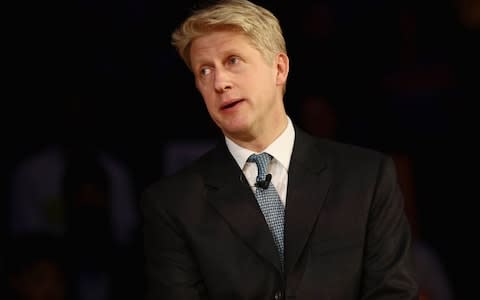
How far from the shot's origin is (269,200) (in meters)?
1.98

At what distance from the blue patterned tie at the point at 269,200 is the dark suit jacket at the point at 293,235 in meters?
0.03

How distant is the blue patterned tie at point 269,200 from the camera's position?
196cm

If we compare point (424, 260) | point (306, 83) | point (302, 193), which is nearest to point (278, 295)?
point (302, 193)

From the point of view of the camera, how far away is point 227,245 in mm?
1927

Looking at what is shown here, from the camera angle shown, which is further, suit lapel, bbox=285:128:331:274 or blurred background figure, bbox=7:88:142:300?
blurred background figure, bbox=7:88:142:300

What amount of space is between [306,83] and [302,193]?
5.67 ft

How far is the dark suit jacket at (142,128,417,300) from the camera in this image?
6.21 feet

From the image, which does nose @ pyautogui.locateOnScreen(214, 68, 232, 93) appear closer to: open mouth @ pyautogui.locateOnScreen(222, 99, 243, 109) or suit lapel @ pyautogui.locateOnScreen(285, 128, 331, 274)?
open mouth @ pyautogui.locateOnScreen(222, 99, 243, 109)

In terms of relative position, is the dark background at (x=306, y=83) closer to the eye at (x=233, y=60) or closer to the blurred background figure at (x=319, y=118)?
the blurred background figure at (x=319, y=118)

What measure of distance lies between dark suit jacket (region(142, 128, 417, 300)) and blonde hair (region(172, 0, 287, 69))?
0.88 ft

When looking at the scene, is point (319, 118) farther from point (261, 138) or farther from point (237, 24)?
point (237, 24)

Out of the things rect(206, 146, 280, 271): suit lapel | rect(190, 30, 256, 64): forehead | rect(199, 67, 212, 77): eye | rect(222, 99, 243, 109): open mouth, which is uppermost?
rect(190, 30, 256, 64): forehead

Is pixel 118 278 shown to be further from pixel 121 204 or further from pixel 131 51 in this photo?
pixel 131 51

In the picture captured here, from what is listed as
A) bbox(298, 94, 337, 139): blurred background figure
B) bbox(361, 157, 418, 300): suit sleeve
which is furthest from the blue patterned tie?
bbox(298, 94, 337, 139): blurred background figure
